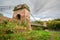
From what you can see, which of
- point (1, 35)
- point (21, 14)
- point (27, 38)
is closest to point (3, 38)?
point (1, 35)

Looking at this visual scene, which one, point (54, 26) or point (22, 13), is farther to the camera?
point (54, 26)

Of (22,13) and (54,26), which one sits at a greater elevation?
(22,13)

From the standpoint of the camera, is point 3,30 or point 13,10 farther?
point 13,10

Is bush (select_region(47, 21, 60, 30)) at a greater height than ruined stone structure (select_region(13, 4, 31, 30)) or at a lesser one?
lesser

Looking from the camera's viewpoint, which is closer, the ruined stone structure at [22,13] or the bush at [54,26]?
the ruined stone structure at [22,13]

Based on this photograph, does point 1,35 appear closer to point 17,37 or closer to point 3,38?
point 3,38

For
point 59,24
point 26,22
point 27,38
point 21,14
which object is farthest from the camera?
point 59,24

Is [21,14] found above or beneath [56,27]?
above

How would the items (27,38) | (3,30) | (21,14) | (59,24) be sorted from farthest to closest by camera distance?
(59,24) < (21,14) < (3,30) < (27,38)

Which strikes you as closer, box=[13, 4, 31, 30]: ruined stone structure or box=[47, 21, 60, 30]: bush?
box=[13, 4, 31, 30]: ruined stone structure

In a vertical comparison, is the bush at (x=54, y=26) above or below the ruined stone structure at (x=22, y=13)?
below

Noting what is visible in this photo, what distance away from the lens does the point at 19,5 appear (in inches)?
646

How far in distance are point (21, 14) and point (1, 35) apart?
6376mm

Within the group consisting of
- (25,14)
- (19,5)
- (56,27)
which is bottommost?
(56,27)
